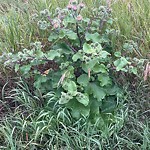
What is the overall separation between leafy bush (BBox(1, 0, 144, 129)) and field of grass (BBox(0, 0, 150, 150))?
9cm

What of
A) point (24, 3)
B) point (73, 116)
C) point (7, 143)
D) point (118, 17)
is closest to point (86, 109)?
point (73, 116)

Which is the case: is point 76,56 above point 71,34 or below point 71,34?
below

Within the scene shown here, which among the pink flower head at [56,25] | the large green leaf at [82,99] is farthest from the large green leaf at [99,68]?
Answer: the pink flower head at [56,25]

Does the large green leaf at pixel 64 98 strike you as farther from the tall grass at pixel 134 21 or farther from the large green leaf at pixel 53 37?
the tall grass at pixel 134 21

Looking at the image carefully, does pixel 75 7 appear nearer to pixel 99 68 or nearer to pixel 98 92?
pixel 99 68

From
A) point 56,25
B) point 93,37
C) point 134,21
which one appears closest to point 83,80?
point 93,37

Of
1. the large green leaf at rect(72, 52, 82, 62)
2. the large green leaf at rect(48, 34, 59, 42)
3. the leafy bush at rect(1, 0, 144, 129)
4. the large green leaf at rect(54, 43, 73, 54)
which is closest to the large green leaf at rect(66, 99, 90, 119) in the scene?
the leafy bush at rect(1, 0, 144, 129)

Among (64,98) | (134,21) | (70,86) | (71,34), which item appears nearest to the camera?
(64,98)

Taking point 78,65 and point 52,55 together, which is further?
point 78,65

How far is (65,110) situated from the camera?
333 centimetres

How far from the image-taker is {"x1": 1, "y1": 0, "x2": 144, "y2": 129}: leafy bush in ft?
10.6

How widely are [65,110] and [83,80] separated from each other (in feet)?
0.92

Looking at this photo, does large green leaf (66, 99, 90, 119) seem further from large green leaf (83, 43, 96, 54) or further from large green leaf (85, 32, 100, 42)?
large green leaf (85, 32, 100, 42)

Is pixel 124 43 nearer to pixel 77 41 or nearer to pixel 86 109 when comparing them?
pixel 77 41
